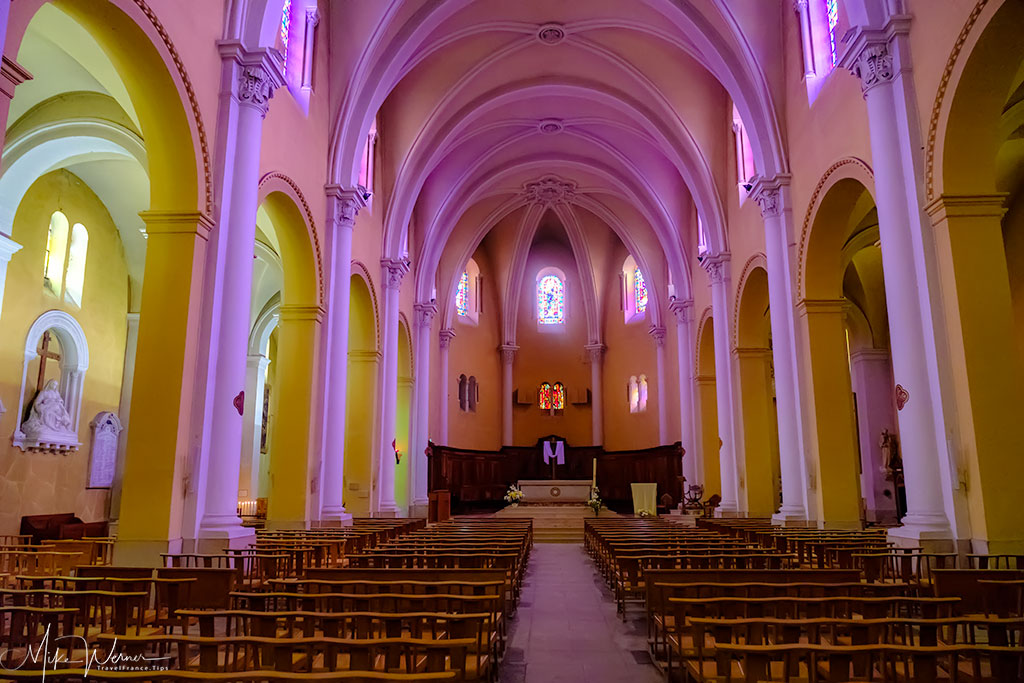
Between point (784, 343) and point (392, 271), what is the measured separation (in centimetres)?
1035

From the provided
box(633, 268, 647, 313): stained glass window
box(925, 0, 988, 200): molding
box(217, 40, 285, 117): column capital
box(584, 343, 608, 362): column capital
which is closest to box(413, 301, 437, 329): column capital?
box(633, 268, 647, 313): stained glass window

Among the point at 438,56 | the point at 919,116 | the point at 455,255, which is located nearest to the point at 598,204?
the point at 455,255

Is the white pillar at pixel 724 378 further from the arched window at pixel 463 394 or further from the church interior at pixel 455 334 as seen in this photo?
the arched window at pixel 463 394

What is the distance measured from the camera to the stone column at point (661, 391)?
26.4 m

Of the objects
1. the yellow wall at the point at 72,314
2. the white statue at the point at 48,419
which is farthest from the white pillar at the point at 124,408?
the white statue at the point at 48,419

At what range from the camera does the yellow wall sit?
14.0 m

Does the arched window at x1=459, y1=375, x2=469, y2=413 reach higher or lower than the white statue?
higher

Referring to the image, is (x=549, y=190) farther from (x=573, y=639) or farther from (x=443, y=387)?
(x=573, y=639)

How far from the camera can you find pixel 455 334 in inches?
1141

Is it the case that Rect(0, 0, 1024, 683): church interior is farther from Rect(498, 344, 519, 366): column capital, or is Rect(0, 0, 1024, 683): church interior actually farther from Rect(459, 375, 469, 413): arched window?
Rect(498, 344, 519, 366): column capital

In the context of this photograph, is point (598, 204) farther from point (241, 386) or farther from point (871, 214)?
point (241, 386)

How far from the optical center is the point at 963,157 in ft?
29.1

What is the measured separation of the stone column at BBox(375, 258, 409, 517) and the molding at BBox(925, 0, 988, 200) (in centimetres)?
1302

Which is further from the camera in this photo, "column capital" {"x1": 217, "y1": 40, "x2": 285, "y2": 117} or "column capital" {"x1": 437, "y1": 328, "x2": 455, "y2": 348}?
"column capital" {"x1": 437, "y1": 328, "x2": 455, "y2": 348}
